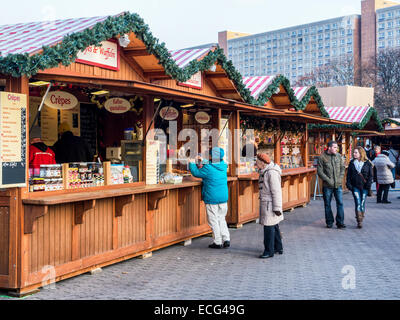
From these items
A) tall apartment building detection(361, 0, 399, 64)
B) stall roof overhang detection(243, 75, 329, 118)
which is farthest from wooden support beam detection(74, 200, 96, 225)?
tall apartment building detection(361, 0, 399, 64)

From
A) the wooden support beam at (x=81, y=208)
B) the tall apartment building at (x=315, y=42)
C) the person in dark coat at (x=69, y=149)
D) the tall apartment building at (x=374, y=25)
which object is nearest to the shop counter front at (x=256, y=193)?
the person in dark coat at (x=69, y=149)

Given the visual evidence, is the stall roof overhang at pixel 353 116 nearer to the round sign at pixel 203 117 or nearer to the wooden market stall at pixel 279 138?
the wooden market stall at pixel 279 138

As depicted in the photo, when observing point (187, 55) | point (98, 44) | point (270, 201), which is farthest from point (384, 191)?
point (98, 44)

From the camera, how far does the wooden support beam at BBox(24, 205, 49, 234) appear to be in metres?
6.06

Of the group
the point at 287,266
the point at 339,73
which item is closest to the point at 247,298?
the point at 287,266

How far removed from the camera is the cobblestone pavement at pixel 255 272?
6.25 metres

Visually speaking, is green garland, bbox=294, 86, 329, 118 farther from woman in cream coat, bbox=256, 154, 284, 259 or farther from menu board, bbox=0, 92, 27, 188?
menu board, bbox=0, 92, 27, 188

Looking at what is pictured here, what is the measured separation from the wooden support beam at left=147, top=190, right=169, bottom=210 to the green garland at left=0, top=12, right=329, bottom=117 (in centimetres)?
195

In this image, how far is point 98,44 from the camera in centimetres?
712

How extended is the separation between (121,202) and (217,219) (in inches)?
81.1

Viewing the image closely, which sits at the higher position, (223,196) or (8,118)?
(8,118)
